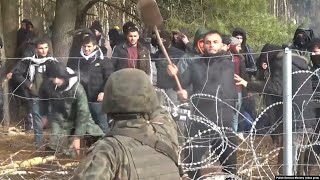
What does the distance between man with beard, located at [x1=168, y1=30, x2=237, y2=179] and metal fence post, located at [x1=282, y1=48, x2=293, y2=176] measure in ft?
2.51

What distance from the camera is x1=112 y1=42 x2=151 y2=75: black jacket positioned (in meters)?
6.89

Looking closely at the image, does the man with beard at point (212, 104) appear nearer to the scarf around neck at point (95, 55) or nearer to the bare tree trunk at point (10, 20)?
the scarf around neck at point (95, 55)

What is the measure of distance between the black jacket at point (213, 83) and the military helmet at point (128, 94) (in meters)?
2.98

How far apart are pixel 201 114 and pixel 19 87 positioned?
7.46 ft

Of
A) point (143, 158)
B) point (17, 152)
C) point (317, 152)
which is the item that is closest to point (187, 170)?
point (317, 152)

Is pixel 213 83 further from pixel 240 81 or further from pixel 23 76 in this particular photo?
pixel 23 76

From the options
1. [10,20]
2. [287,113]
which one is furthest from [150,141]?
[10,20]

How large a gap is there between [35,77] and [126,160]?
412 cm

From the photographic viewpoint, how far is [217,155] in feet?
20.6

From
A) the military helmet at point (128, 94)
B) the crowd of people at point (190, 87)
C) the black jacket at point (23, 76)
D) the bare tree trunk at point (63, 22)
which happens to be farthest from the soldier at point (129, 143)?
the bare tree trunk at point (63, 22)

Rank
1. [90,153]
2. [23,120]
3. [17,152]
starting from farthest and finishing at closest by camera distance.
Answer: [23,120]
[17,152]
[90,153]

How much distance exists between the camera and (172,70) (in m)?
6.58

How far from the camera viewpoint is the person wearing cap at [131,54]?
6.95 meters

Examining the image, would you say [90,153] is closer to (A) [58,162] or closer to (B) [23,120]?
(A) [58,162]
